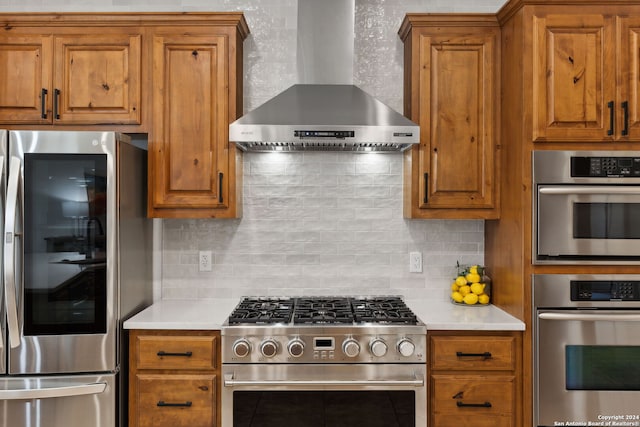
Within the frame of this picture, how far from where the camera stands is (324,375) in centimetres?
233

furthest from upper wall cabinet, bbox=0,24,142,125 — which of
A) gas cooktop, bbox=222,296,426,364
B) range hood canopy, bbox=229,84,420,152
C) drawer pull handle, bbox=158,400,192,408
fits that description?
drawer pull handle, bbox=158,400,192,408

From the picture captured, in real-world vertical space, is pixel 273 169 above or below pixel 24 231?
above

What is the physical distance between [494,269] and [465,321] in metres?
0.57

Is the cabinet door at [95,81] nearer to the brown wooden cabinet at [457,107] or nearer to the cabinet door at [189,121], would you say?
the cabinet door at [189,121]

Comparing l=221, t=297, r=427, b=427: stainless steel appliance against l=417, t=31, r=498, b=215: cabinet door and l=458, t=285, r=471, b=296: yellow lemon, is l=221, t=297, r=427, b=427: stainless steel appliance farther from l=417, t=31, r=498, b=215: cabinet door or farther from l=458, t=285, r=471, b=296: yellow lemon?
l=417, t=31, r=498, b=215: cabinet door

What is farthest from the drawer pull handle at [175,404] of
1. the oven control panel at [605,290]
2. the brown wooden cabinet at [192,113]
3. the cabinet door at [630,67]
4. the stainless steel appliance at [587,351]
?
the cabinet door at [630,67]

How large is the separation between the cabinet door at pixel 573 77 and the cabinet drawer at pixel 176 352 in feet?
6.49

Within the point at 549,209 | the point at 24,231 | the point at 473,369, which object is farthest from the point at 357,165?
the point at 24,231

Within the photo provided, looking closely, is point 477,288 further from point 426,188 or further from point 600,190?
point 600,190

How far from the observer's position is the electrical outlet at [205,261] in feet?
9.98

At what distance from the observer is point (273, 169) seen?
3.04m

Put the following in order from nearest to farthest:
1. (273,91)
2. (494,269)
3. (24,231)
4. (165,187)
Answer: (24,231) → (165,187) → (494,269) → (273,91)

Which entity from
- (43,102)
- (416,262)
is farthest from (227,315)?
(43,102)

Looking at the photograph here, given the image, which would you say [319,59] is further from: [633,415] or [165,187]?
[633,415]
